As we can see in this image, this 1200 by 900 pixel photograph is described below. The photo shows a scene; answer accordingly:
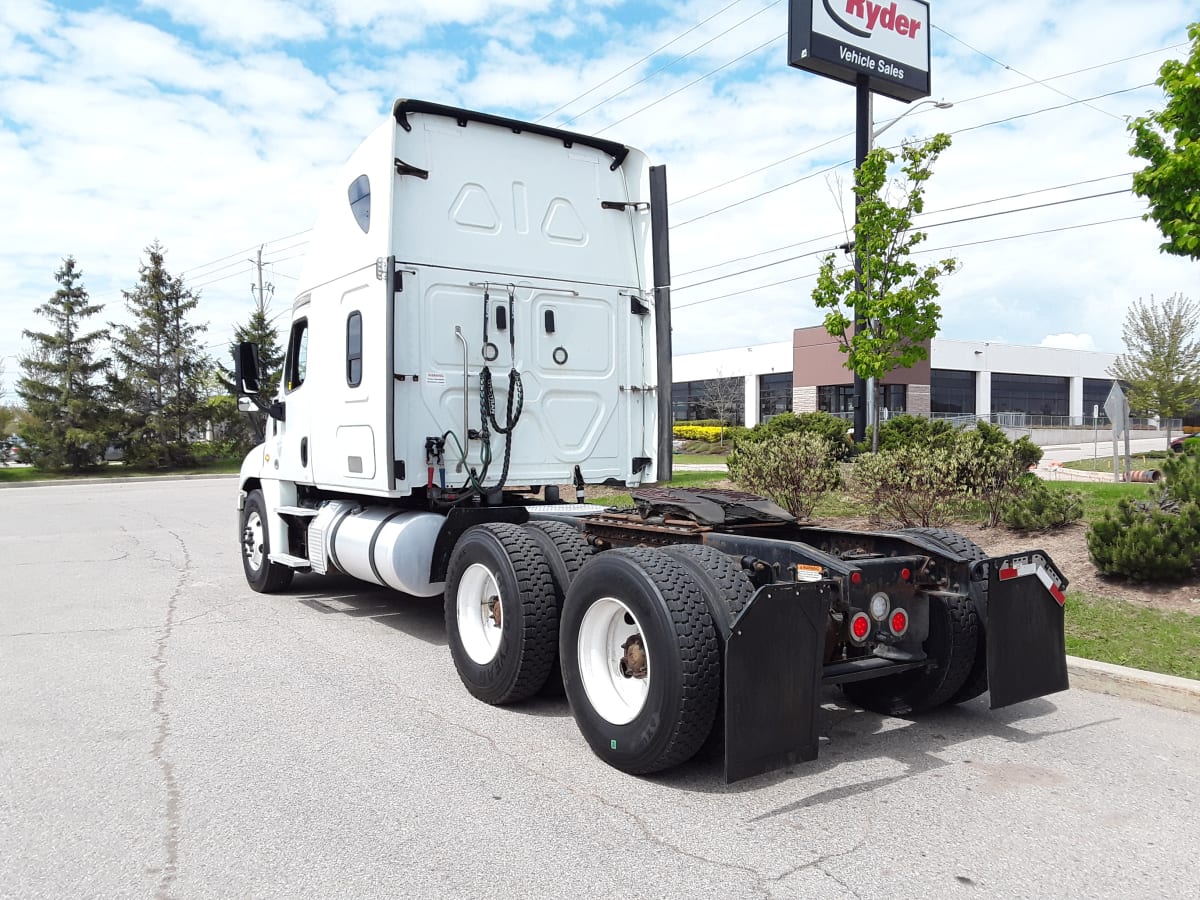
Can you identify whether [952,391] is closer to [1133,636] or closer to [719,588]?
[1133,636]

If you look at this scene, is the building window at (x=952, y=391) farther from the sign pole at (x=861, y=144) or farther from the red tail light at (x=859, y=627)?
the red tail light at (x=859, y=627)

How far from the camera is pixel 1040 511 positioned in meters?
9.99

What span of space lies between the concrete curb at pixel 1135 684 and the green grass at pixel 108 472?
39997 mm

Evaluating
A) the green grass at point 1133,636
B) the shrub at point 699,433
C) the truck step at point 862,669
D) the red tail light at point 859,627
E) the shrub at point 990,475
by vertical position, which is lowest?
the green grass at point 1133,636

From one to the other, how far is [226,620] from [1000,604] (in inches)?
254

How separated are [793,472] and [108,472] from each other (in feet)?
128

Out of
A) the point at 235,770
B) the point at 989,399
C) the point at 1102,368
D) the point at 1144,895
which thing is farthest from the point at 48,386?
the point at 1102,368

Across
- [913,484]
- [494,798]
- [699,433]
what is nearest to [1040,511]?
[913,484]

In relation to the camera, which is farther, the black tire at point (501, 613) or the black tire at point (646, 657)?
the black tire at point (501, 613)

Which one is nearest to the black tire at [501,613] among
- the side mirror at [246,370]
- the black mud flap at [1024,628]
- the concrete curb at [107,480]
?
the black mud flap at [1024,628]

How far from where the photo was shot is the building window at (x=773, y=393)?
190ft

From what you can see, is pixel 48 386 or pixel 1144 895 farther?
pixel 48 386

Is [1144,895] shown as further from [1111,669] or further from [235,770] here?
[235,770]

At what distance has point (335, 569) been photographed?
8258mm
